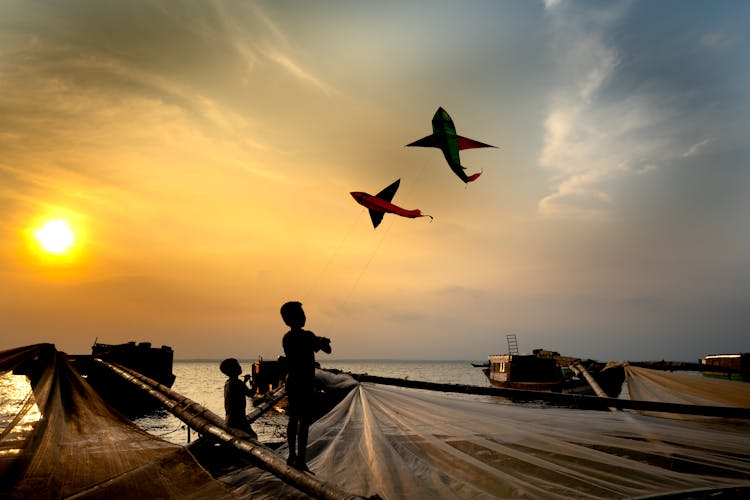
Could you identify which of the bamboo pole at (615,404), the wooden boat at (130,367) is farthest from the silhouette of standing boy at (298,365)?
the wooden boat at (130,367)

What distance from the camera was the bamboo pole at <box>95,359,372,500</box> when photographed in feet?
9.64

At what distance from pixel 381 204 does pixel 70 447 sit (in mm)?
8307

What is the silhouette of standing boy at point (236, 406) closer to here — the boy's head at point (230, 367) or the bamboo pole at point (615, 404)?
the boy's head at point (230, 367)

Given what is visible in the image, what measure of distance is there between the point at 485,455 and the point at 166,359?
3210 centimetres

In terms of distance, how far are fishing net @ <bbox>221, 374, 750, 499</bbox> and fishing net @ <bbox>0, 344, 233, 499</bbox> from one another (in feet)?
2.11

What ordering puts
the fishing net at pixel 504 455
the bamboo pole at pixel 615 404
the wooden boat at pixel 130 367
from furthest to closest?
the wooden boat at pixel 130 367 < the bamboo pole at pixel 615 404 < the fishing net at pixel 504 455

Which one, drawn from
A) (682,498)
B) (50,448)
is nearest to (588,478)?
(682,498)

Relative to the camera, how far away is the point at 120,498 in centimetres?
291

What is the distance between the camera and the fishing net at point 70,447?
3020 mm

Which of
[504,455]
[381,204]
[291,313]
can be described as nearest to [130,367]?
[381,204]

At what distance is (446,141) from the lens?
9.48m

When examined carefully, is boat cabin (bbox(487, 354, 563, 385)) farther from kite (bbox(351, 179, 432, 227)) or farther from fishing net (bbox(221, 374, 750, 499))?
fishing net (bbox(221, 374, 750, 499))

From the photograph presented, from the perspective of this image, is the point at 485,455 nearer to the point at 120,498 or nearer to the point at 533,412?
the point at 533,412

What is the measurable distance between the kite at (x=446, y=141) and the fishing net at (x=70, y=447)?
300 inches
